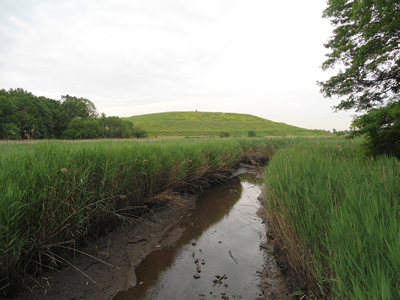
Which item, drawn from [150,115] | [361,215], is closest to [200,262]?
[361,215]

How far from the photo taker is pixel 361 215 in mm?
1535

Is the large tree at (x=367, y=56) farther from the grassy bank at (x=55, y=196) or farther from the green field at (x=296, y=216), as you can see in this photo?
the grassy bank at (x=55, y=196)

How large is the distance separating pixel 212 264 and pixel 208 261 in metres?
0.09

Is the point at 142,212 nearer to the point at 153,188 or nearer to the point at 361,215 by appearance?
the point at 153,188

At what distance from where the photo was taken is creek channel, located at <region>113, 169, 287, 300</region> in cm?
237

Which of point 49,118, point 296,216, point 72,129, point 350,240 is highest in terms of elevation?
point 49,118

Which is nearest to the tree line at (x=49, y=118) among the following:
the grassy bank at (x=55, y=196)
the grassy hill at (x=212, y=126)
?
the grassy hill at (x=212, y=126)

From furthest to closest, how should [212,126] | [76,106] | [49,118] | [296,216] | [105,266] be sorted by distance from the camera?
[212,126] < [76,106] < [49,118] < [105,266] < [296,216]

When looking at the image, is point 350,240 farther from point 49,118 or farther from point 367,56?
point 49,118

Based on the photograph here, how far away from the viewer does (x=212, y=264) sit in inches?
116

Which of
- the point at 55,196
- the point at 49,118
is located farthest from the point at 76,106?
the point at 55,196

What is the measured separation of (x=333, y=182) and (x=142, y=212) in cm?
349

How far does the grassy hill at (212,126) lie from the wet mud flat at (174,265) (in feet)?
196

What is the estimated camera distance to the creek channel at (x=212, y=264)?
2369mm
